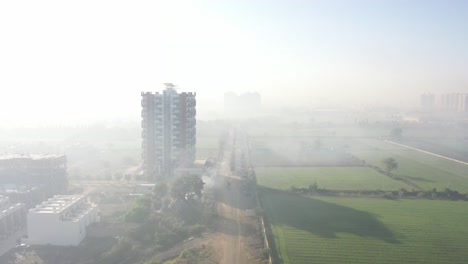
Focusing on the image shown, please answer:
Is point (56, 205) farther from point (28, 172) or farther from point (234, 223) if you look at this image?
point (234, 223)

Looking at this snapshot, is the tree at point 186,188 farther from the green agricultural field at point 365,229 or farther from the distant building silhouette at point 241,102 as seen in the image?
the distant building silhouette at point 241,102

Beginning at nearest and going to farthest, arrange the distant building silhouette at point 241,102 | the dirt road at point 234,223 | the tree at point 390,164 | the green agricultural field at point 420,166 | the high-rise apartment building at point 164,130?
1. the dirt road at point 234,223
2. the green agricultural field at point 420,166
3. the high-rise apartment building at point 164,130
4. the tree at point 390,164
5. the distant building silhouette at point 241,102

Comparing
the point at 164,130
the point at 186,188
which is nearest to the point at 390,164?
the point at 186,188

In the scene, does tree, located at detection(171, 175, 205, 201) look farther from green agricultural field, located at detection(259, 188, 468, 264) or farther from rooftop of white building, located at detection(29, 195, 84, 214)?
rooftop of white building, located at detection(29, 195, 84, 214)

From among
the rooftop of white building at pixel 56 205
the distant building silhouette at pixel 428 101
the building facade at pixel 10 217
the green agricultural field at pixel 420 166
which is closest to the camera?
the rooftop of white building at pixel 56 205

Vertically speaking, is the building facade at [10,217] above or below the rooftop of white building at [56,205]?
below

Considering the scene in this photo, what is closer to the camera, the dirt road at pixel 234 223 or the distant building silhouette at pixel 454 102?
the dirt road at pixel 234 223

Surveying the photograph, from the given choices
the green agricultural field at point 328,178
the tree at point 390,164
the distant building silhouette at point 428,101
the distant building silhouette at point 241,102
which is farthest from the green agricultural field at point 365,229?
the distant building silhouette at point 428,101
